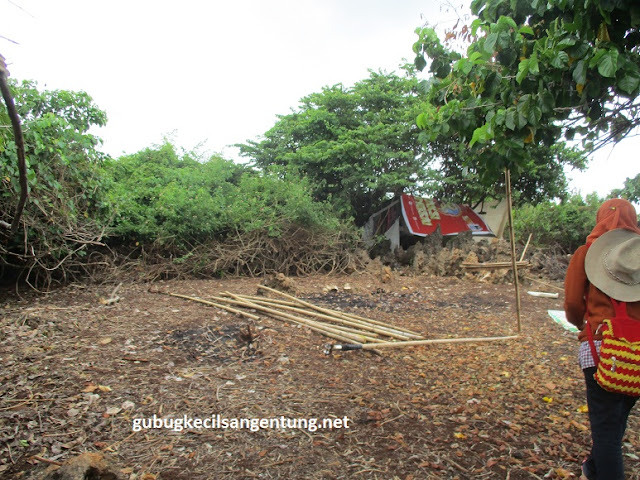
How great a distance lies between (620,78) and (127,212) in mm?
8063

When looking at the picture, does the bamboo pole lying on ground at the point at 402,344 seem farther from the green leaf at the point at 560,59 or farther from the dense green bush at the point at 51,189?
the dense green bush at the point at 51,189

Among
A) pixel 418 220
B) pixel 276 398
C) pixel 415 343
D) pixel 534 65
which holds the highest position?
pixel 534 65

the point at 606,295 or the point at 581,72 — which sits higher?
the point at 581,72

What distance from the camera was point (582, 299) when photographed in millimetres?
1885

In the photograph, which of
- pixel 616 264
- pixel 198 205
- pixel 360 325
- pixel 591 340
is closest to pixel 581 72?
pixel 616 264

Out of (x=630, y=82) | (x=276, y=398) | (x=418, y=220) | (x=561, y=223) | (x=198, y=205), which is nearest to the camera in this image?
(x=630, y=82)

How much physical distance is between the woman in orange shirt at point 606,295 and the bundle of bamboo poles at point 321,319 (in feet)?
7.83

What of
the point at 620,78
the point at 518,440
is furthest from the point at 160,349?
the point at 620,78

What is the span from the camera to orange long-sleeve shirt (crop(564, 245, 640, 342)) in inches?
70.2

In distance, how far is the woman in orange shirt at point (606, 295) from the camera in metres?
1.71

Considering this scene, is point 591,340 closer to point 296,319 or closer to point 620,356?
point 620,356

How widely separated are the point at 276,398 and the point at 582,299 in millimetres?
2125

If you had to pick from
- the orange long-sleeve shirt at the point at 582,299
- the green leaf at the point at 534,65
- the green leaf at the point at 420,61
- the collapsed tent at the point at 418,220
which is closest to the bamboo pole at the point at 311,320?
the orange long-sleeve shirt at the point at 582,299

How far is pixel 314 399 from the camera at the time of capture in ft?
9.61
